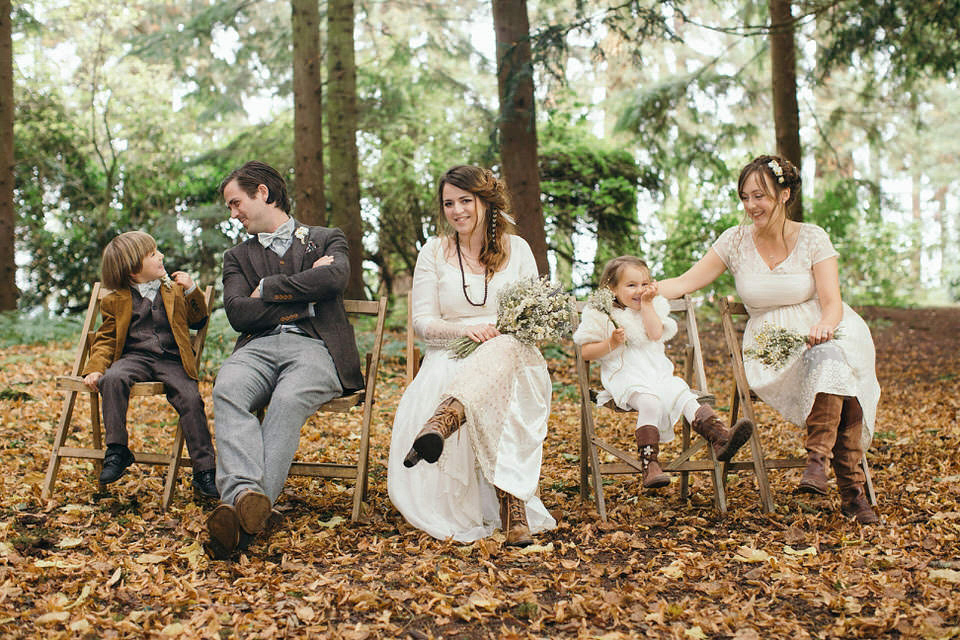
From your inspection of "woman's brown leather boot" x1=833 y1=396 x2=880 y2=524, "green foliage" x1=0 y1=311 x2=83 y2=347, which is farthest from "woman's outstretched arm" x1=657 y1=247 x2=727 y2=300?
"green foliage" x1=0 y1=311 x2=83 y2=347

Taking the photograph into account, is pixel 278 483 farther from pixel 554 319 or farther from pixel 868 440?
pixel 868 440

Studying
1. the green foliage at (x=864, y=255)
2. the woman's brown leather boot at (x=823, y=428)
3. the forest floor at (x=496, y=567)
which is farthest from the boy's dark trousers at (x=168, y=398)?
the green foliage at (x=864, y=255)

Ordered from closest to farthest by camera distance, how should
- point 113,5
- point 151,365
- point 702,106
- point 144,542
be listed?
point 144,542 < point 151,365 < point 702,106 < point 113,5

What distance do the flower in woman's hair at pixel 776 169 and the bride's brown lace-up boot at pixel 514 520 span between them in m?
2.07

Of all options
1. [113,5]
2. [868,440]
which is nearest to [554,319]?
[868,440]

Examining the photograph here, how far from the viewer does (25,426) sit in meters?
5.71

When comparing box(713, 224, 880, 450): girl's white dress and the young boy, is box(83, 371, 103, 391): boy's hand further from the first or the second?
box(713, 224, 880, 450): girl's white dress

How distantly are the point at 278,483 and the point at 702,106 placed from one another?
8.77 metres

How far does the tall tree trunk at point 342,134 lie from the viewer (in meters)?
9.20

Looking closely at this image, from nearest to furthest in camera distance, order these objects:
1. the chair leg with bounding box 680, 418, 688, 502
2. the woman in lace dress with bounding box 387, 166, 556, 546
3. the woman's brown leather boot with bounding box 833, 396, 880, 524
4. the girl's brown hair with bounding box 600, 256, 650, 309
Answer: the woman in lace dress with bounding box 387, 166, 556, 546, the woman's brown leather boot with bounding box 833, 396, 880, 524, the girl's brown hair with bounding box 600, 256, 650, 309, the chair leg with bounding box 680, 418, 688, 502

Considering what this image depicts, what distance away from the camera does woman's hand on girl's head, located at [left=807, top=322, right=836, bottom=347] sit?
405 centimetres

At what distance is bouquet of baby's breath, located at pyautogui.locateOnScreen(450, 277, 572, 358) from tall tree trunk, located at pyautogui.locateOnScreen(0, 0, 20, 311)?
807 centimetres

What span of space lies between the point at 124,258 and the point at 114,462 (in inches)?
40.7

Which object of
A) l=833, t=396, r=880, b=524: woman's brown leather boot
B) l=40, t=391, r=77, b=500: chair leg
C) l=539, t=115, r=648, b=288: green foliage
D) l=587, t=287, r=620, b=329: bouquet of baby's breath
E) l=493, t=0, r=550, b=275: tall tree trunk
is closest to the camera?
l=833, t=396, r=880, b=524: woman's brown leather boot
